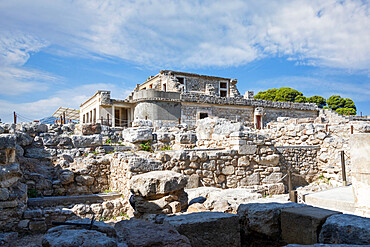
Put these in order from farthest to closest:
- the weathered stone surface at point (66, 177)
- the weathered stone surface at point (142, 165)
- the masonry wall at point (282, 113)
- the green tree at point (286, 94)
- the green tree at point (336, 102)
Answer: the green tree at point (336, 102) < the green tree at point (286, 94) < the masonry wall at point (282, 113) < the weathered stone surface at point (66, 177) < the weathered stone surface at point (142, 165)

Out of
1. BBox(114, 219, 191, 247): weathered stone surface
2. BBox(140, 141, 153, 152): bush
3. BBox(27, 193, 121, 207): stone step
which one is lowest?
BBox(27, 193, 121, 207): stone step

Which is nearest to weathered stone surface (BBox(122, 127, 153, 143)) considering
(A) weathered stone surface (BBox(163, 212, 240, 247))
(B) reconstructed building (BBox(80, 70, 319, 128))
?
(A) weathered stone surface (BBox(163, 212, 240, 247))

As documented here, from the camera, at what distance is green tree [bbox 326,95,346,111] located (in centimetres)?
4947

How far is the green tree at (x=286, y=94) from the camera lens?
4709 centimetres

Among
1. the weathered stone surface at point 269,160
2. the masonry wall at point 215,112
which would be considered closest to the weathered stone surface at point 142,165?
the weathered stone surface at point 269,160

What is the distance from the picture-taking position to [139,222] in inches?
118

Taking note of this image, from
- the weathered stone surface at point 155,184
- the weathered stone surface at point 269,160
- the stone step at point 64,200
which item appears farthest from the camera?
the weathered stone surface at point 269,160

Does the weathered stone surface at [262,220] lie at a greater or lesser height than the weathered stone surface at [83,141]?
lesser

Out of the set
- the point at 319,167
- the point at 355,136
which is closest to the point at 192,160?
the point at 355,136

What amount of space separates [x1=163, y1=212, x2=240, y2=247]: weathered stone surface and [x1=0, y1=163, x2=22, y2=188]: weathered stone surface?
3.56 metres

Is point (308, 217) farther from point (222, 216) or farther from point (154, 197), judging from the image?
point (154, 197)

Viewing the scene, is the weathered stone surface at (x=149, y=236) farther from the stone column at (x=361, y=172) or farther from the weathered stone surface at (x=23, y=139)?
the weathered stone surface at (x=23, y=139)

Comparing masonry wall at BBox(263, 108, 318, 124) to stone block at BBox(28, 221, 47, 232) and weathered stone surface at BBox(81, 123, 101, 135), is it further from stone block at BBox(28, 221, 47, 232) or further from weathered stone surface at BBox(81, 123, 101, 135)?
stone block at BBox(28, 221, 47, 232)

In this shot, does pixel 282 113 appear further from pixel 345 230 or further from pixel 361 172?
pixel 345 230
